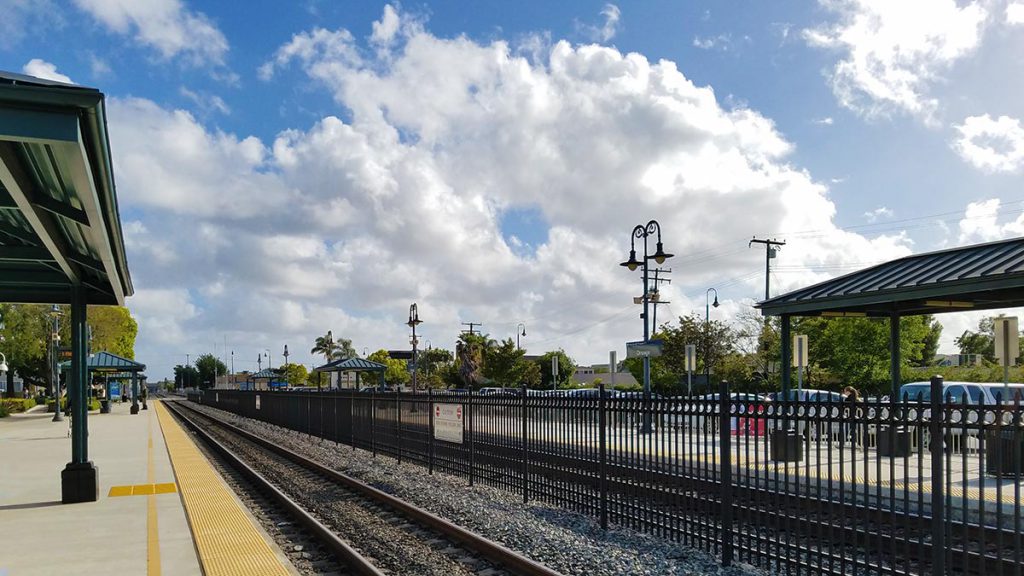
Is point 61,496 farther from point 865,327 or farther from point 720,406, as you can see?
point 865,327

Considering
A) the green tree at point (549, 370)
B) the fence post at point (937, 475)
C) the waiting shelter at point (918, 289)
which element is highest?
the waiting shelter at point (918, 289)

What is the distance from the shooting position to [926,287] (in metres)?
14.7

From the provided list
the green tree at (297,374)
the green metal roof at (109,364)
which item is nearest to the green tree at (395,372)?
the green tree at (297,374)

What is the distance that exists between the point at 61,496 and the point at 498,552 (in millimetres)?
8933

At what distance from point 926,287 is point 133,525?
14050mm

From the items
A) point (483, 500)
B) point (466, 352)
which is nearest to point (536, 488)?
point (483, 500)

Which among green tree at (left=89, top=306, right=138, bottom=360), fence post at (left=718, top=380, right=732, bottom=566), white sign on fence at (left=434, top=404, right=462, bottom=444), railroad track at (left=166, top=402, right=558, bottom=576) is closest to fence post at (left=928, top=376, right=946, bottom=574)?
fence post at (left=718, top=380, right=732, bottom=566)

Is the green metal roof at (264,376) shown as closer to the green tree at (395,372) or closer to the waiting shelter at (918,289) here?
the green tree at (395,372)

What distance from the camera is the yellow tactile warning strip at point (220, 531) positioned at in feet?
26.9

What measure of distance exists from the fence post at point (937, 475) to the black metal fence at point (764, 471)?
15 mm

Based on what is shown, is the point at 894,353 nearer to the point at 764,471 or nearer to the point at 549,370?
the point at 764,471

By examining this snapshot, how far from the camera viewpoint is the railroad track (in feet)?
27.3

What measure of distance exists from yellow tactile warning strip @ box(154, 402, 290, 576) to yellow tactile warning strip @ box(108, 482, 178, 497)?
22 centimetres

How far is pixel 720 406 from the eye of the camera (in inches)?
327
